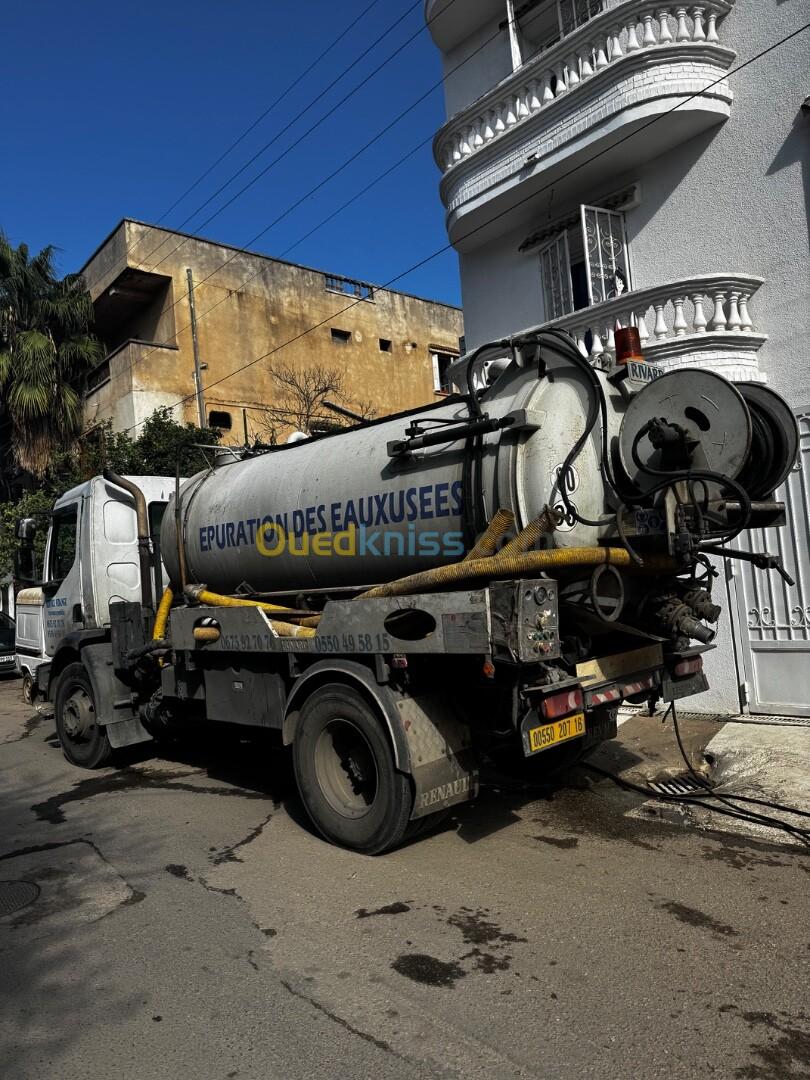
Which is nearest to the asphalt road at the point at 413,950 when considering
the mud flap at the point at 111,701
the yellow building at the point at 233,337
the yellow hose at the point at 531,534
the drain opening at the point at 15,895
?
the drain opening at the point at 15,895

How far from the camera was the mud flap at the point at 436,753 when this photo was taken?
461 cm

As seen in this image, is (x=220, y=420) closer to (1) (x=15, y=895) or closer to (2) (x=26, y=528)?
(2) (x=26, y=528)

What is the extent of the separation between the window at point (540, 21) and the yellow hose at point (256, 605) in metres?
8.93

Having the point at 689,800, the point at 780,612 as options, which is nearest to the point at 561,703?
the point at 689,800

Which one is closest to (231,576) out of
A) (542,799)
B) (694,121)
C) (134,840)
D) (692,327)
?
(134,840)

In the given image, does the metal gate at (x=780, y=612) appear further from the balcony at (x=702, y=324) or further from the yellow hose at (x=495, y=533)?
the yellow hose at (x=495, y=533)

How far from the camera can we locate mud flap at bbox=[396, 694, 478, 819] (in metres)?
4.61

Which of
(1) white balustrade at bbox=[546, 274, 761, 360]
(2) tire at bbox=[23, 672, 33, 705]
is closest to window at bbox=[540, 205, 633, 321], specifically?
(1) white balustrade at bbox=[546, 274, 761, 360]

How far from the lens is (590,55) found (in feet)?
31.9

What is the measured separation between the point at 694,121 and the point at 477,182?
318cm

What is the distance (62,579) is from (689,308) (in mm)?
7578

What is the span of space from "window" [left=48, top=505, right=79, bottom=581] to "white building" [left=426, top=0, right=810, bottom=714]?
18.6ft

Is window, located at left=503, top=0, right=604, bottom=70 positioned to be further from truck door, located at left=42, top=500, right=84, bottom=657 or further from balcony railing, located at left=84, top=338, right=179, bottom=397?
balcony railing, located at left=84, top=338, right=179, bottom=397

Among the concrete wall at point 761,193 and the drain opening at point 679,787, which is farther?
the concrete wall at point 761,193
